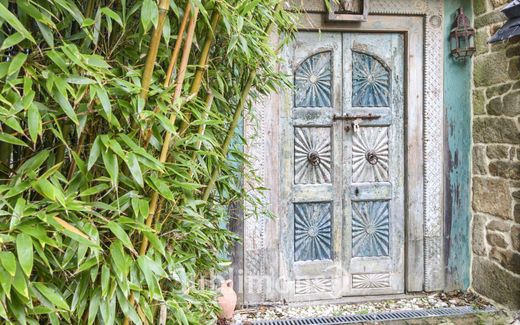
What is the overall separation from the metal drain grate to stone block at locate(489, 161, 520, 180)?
0.86 meters

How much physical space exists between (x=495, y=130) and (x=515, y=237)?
695 mm

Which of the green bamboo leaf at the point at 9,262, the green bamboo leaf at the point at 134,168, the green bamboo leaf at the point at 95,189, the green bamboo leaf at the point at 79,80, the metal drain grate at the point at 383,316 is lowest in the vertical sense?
the metal drain grate at the point at 383,316

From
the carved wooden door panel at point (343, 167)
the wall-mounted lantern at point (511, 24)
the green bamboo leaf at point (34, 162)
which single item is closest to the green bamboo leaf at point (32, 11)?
the green bamboo leaf at point (34, 162)

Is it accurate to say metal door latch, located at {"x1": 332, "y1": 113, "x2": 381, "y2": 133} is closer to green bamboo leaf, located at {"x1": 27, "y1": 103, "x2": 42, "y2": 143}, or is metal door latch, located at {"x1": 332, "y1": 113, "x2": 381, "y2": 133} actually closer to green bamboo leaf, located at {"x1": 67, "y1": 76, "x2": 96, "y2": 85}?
green bamboo leaf, located at {"x1": 67, "y1": 76, "x2": 96, "y2": 85}

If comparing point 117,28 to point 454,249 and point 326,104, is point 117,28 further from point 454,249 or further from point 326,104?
point 454,249

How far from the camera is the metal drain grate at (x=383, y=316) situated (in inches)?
113

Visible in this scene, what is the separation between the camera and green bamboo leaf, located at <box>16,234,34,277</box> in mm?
998

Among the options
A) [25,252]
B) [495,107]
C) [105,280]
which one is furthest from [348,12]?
[25,252]

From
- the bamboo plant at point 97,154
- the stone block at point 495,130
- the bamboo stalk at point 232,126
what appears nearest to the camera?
the bamboo plant at point 97,154

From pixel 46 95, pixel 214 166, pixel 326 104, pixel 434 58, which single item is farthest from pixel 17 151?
pixel 434 58

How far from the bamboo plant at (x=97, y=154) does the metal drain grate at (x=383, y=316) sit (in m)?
1.50

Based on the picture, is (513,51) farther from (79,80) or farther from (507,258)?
(79,80)

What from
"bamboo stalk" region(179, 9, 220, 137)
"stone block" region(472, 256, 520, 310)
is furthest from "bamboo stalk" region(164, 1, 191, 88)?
"stone block" region(472, 256, 520, 310)

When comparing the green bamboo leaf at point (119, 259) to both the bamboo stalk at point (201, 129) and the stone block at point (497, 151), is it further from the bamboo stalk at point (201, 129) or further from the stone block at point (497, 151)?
the stone block at point (497, 151)
